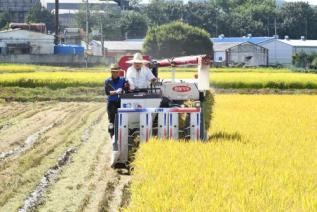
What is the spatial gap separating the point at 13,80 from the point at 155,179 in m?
24.6

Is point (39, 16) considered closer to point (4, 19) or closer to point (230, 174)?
point (4, 19)

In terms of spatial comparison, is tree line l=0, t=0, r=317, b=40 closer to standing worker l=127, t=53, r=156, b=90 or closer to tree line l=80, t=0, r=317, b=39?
tree line l=80, t=0, r=317, b=39

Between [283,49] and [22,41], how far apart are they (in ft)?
100

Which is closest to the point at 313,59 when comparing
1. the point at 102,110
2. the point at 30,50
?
the point at 30,50

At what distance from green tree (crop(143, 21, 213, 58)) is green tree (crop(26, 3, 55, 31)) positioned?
138 ft

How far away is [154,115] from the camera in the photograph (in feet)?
35.0

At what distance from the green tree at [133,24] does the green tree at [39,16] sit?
12030mm

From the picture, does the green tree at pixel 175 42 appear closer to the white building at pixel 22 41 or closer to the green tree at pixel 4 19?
the white building at pixel 22 41

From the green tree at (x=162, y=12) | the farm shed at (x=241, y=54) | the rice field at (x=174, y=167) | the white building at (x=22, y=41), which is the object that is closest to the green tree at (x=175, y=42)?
the farm shed at (x=241, y=54)

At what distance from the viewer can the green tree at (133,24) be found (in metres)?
105

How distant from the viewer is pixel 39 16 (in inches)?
4144

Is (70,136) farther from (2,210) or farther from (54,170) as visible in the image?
(2,210)

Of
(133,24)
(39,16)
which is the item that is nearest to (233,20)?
(133,24)

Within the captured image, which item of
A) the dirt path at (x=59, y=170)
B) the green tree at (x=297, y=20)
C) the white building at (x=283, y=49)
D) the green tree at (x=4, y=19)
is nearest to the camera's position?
the dirt path at (x=59, y=170)
